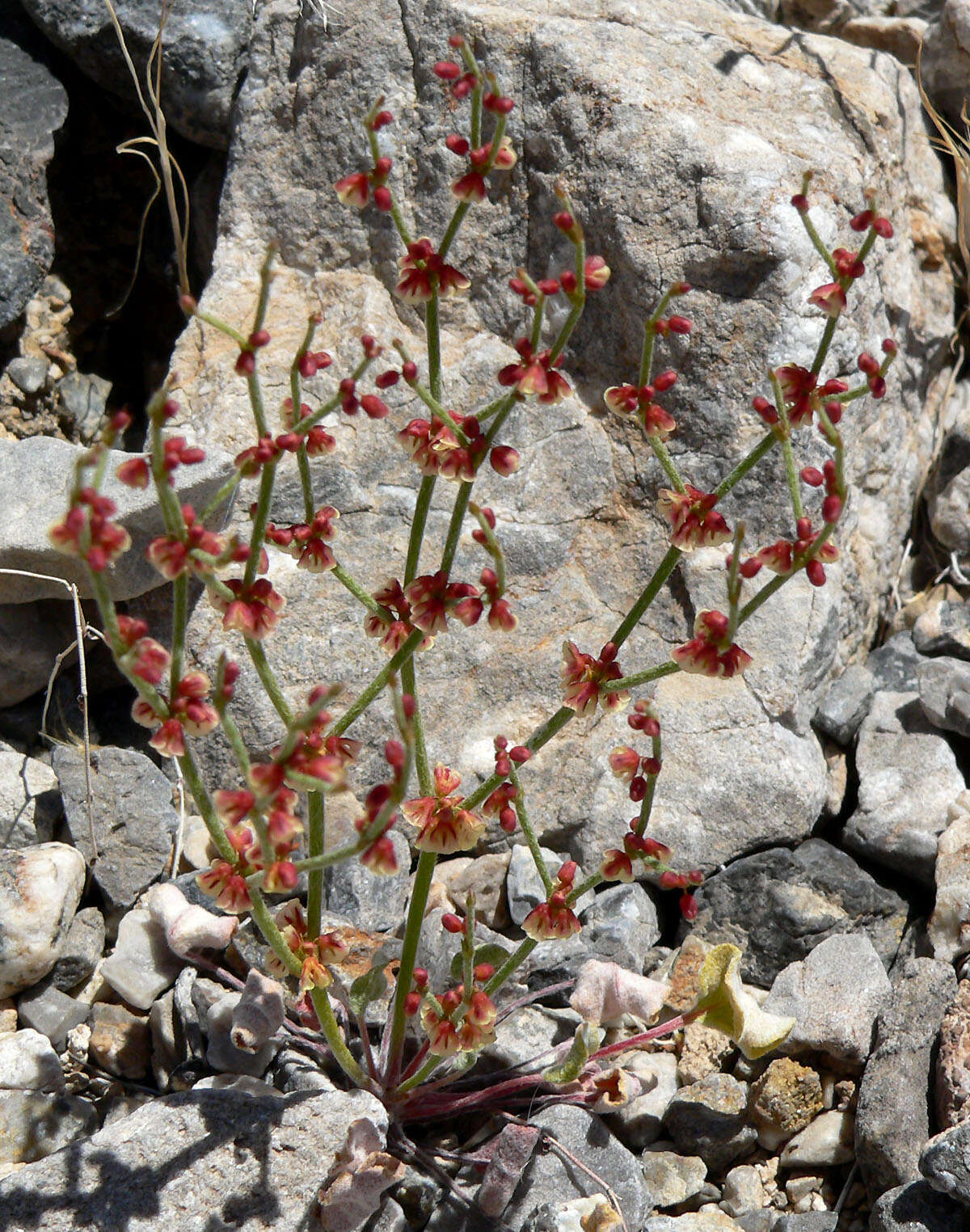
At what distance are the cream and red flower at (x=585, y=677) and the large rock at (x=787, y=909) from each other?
1280 millimetres

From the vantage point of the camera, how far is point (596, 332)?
3492 mm

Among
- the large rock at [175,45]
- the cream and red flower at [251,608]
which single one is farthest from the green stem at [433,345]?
the large rock at [175,45]

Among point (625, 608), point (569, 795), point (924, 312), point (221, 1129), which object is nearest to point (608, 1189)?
point (221, 1129)

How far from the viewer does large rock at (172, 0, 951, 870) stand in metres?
3.23

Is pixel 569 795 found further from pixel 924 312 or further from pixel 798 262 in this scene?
pixel 924 312

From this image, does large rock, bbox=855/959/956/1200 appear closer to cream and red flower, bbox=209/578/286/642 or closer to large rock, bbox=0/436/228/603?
cream and red flower, bbox=209/578/286/642

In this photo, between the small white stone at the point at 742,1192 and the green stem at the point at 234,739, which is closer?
the green stem at the point at 234,739

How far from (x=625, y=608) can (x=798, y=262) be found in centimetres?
107

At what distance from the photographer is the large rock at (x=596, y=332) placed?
3.23m

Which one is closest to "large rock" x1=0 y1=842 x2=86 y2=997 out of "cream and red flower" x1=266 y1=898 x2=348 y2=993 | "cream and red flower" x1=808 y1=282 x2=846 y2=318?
"cream and red flower" x1=266 y1=898 x2=348 y2=993

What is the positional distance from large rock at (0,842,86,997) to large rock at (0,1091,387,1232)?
0.61m

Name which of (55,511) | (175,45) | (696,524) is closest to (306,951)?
(696,524)

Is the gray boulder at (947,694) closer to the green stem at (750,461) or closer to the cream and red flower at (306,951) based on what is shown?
the green stem at (750,461)

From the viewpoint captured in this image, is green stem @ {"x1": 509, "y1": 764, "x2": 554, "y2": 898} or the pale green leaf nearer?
green stem @ {"x1": 509, "y1": 764, "x2": 554, "y2": 898}
